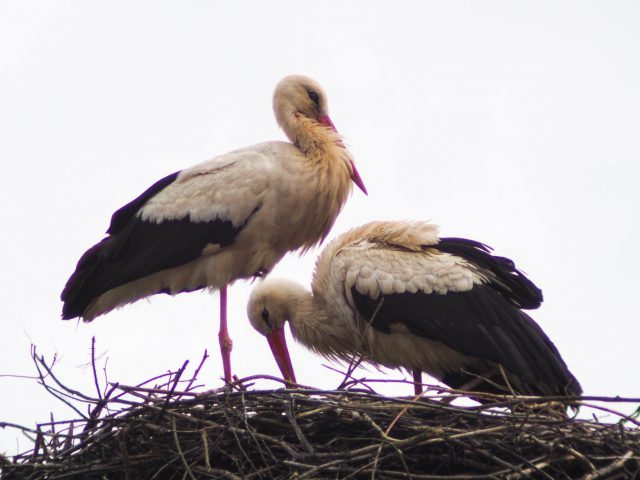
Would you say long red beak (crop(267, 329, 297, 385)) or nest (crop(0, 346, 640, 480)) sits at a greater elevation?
long red beak (crop(267, 329, 297, 385))

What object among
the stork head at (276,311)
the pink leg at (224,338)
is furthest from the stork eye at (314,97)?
the pink leg at (224,338)

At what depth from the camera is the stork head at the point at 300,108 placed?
6.45 m

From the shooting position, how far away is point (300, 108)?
6555 millimetres

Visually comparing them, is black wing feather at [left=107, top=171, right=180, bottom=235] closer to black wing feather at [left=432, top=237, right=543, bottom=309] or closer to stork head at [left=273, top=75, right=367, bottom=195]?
stork head at [left=273, top=75, right=367, bottom=195]

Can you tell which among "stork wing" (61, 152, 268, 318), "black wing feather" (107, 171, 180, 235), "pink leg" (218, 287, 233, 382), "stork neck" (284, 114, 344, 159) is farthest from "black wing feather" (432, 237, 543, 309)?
"black wing feather" (107, 171, 180, 235)

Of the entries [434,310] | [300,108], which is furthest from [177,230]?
[434,310]

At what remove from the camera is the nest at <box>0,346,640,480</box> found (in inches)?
173

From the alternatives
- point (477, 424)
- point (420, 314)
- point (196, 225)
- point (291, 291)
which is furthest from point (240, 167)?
point (477, 424)

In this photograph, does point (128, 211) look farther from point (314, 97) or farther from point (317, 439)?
point (317, 439)

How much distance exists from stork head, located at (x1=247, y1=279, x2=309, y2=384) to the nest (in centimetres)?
156

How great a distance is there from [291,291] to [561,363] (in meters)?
1.60

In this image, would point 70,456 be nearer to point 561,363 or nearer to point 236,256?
point 236,256

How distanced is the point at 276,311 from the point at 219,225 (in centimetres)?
68

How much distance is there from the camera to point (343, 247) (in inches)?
240
